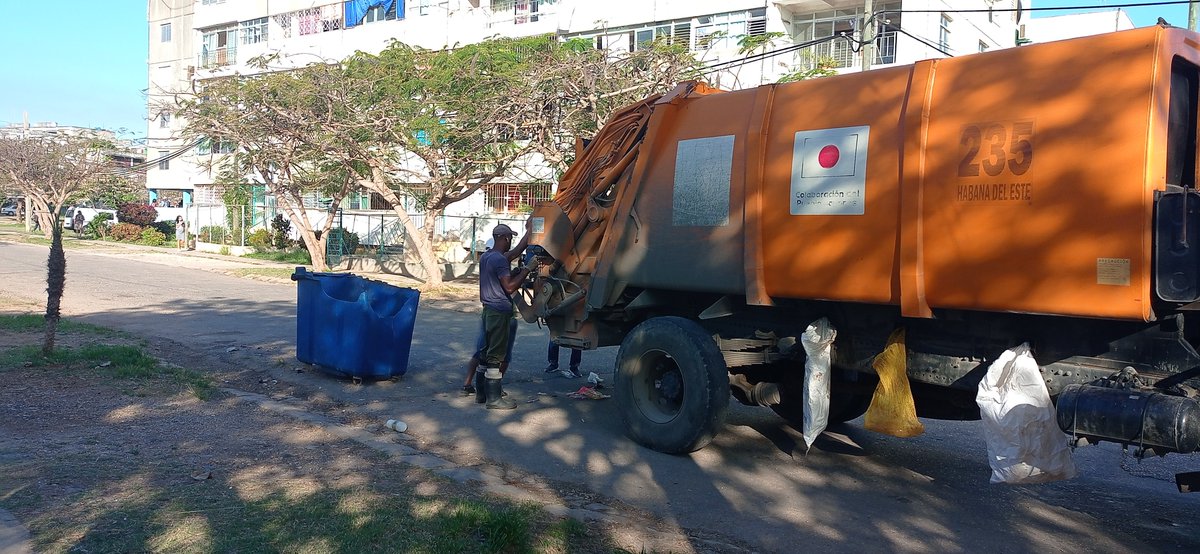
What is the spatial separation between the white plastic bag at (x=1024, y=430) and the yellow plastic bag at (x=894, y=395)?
631mm

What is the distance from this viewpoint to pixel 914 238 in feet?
17.8

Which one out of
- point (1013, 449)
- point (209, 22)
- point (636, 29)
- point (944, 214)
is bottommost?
point (1013, 449)

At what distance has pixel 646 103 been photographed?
303 inches

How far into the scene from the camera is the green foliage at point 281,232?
3512 cm

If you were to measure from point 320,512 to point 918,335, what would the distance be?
3.71 m

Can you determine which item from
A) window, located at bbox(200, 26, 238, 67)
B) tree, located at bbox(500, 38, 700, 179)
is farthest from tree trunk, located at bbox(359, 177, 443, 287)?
window, located at bbox(200, 26, 238, 67)

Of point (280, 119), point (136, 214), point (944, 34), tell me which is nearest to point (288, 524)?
point (280, 119)

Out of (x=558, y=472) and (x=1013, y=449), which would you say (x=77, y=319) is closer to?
(x=558, y=472)

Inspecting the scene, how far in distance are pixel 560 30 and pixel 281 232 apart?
13113 millimetres

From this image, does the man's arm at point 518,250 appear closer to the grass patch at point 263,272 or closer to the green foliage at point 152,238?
the grass patch at point 263,272

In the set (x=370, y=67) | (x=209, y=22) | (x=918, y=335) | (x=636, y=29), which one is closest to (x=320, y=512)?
(x=918, y=335)

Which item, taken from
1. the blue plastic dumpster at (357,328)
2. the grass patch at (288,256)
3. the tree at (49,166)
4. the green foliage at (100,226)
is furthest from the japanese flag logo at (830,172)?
the green foliage at (100,226)

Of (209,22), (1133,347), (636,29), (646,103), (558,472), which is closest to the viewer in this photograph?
(1133,347)

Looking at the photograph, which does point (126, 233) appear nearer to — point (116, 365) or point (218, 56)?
point (218, 56)
